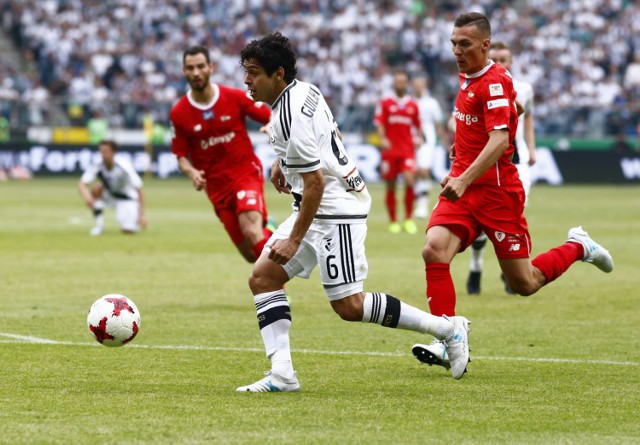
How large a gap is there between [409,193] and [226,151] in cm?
1052

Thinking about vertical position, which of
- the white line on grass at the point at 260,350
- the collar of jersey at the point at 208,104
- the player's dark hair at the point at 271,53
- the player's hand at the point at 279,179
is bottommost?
the white line on grass at the point at 260,350

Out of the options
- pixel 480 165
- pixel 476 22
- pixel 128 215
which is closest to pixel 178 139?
pixel 476 22

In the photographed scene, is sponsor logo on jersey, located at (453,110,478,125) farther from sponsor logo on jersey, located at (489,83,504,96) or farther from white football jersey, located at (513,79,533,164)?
white football jersey, located at (513,79,533,164)

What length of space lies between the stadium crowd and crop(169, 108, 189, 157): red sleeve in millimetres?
26359

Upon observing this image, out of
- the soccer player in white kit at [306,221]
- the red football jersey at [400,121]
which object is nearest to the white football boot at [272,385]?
the soccer player in white kit at [306,221]

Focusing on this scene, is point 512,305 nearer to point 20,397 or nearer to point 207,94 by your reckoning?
point 207,94

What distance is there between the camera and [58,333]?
982 centimetres

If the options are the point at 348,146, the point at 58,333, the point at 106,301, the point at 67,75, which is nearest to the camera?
the point at 106,301

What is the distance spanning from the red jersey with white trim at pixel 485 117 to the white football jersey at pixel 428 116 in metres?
14.6

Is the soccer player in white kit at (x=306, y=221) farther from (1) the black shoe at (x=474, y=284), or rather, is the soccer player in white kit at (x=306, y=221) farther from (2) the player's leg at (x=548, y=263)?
(1) the black shoe at (x=474, y=284)

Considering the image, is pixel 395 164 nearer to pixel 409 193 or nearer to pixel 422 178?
pixel 409 193

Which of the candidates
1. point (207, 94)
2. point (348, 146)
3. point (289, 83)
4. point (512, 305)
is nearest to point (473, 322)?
point (512, 305)

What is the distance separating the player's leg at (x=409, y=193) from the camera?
2153cm

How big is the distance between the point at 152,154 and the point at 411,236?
19.2m
